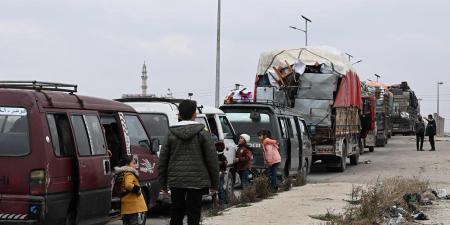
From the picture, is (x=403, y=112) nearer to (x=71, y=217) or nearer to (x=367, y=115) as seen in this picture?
(x=367, y=115)

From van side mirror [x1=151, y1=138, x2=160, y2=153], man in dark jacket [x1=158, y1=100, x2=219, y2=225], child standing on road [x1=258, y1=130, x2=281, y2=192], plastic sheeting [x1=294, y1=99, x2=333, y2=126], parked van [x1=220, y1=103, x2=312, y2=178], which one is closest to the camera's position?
man in dark jacket [x1=158, y1=100, x2=219, y2=225]

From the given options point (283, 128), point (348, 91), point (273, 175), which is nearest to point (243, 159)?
point (273, 175)

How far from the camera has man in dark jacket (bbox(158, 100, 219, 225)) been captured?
20.9 ft

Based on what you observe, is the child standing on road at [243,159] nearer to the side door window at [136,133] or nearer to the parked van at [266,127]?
the parked van at [266,127]

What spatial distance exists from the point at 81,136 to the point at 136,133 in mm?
2414

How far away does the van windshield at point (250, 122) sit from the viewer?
50.9ft

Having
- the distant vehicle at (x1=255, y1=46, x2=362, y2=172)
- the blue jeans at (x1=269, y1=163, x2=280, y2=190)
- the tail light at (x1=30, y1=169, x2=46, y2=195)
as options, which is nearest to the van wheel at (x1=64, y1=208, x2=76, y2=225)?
the tail light at (x1=30, y1=169, x2=46, y2=195)

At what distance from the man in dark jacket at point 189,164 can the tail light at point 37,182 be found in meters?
1.20

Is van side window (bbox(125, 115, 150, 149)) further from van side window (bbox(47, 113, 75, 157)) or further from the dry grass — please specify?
the dry grass

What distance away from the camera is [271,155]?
14164 millimetres

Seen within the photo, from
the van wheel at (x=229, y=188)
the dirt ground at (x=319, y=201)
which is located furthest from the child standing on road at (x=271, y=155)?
the van wheel at (x=229, y=188)

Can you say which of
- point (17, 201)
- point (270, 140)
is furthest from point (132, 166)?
point (270, 140)

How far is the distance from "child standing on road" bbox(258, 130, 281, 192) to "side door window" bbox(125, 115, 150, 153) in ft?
16.1

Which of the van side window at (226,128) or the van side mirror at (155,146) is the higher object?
the van side window at (226,128)
